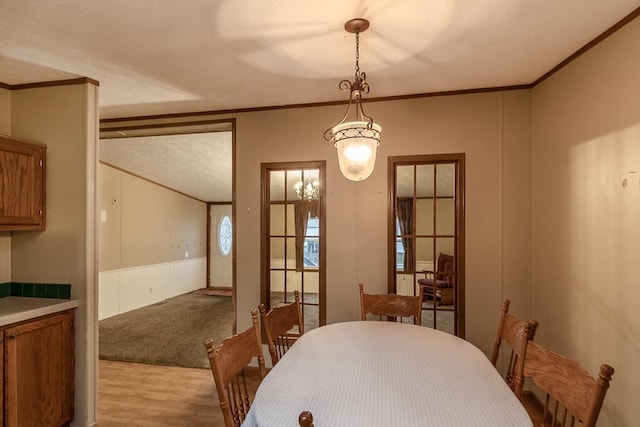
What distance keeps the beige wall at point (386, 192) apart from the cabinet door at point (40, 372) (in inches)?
52.9

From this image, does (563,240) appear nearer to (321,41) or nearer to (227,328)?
(321,41)

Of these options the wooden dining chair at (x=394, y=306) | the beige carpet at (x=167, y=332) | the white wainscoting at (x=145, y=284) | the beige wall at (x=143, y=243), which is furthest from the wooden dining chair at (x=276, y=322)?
the white wainscoting at (x=145, y=284)

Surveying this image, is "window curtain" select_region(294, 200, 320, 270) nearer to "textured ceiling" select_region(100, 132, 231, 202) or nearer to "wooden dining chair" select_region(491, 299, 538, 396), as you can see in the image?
"textured ceiling" select_region(100, 132, 231, 202)

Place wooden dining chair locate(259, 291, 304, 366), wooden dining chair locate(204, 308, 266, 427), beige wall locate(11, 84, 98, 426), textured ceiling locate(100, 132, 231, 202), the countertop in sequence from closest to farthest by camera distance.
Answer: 1. wooden dining chair locate(204, 308, 266, 427)
2. wooden dining chair locate(259, 291, 304, 366)
3. the countertop
4. beige wall locate(11, 84, 98, 426)
5. textured ceiling locate(100, 132, 231, 202)

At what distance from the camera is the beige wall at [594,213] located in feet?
5.67

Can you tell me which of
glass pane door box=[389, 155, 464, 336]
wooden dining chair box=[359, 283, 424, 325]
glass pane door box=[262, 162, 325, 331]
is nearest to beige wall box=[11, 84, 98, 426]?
glass pane door box=[262, 162, 325, 331]

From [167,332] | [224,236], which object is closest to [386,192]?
[167,332]

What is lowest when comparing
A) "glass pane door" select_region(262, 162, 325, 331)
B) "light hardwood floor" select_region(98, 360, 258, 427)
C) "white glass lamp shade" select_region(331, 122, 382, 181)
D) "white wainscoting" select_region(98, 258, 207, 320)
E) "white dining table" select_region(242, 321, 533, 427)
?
"light hardwood floor" select_region(98, 360, 258, 427)

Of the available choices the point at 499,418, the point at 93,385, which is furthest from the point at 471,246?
the point at 93,385

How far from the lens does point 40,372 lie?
216 centimetres

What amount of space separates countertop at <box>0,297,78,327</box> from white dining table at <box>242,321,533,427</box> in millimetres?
1664

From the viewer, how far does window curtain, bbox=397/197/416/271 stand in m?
3.41

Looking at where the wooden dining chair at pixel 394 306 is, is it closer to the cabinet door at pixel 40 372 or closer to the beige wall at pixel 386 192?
the beige wall at pixel 386 192

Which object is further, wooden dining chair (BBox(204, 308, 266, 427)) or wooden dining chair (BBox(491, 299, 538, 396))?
wooden dining chair (BBox(491, 299, 538, 396))
